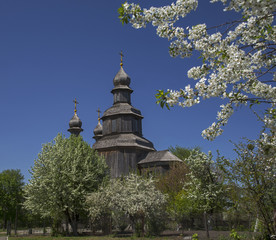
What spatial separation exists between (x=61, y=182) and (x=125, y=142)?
720 inches

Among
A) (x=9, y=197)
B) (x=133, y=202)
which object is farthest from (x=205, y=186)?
(x=9, y=197)


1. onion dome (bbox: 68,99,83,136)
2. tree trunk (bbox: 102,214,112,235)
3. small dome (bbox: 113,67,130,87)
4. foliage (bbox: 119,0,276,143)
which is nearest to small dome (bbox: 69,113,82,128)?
onion dome (bbox: 68,99,83,136)

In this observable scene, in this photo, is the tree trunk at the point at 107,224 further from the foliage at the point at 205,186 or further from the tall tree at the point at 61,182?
the foliage at the point at 205,186

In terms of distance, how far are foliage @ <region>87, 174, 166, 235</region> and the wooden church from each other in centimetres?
1769

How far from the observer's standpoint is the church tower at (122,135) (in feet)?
152

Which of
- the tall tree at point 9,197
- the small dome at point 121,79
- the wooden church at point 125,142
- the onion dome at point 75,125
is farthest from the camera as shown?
the onion dome at point 75,125

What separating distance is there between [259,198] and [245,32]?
329 inches

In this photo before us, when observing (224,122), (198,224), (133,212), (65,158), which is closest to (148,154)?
(198,224)

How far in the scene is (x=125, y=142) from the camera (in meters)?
47.0

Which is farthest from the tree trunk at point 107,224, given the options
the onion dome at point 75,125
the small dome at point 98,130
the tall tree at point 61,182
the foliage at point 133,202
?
the small dome at point 98,130

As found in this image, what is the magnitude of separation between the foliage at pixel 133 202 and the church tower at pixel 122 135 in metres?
17.9

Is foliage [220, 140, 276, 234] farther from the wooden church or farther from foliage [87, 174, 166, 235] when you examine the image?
the wooden church

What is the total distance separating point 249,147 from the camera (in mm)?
15570

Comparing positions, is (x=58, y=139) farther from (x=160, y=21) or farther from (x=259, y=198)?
(x=160, y=21)
